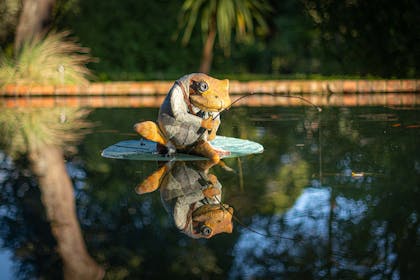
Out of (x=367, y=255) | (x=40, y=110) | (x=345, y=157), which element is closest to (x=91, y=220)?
(x=367, y=255)

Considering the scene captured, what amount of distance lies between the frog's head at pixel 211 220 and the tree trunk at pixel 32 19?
10898 millimetres

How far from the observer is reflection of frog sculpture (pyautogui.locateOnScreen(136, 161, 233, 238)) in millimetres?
3752

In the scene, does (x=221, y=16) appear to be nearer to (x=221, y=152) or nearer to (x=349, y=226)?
(x=221, y=152)

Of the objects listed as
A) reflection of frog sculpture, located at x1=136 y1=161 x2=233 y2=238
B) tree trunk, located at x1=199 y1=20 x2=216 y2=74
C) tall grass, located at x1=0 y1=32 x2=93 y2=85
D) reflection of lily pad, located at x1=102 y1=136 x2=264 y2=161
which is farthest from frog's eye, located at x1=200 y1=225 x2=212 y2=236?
tree trunk, located at x1=199 y1=20 x2=216 y2=74

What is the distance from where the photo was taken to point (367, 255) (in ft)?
10.4

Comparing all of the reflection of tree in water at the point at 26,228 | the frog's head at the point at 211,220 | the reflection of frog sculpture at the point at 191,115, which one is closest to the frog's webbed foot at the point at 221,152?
the reflection of frog sculpture at the point at 191,115

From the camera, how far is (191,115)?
19.6 ft

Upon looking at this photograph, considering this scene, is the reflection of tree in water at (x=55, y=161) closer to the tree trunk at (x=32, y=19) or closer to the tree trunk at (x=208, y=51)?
the tree trunk at (x=32, y=19)

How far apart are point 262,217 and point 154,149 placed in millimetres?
2757

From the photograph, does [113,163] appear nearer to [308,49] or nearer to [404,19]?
[404,19]

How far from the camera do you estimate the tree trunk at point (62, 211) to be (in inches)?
120

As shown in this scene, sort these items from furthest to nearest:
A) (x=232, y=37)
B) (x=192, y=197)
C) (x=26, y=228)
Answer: (x=232, y=37) → (x=192, y=197) → (x=26, y=228)

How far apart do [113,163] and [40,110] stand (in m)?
4.88

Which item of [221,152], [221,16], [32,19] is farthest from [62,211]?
[221,16]
